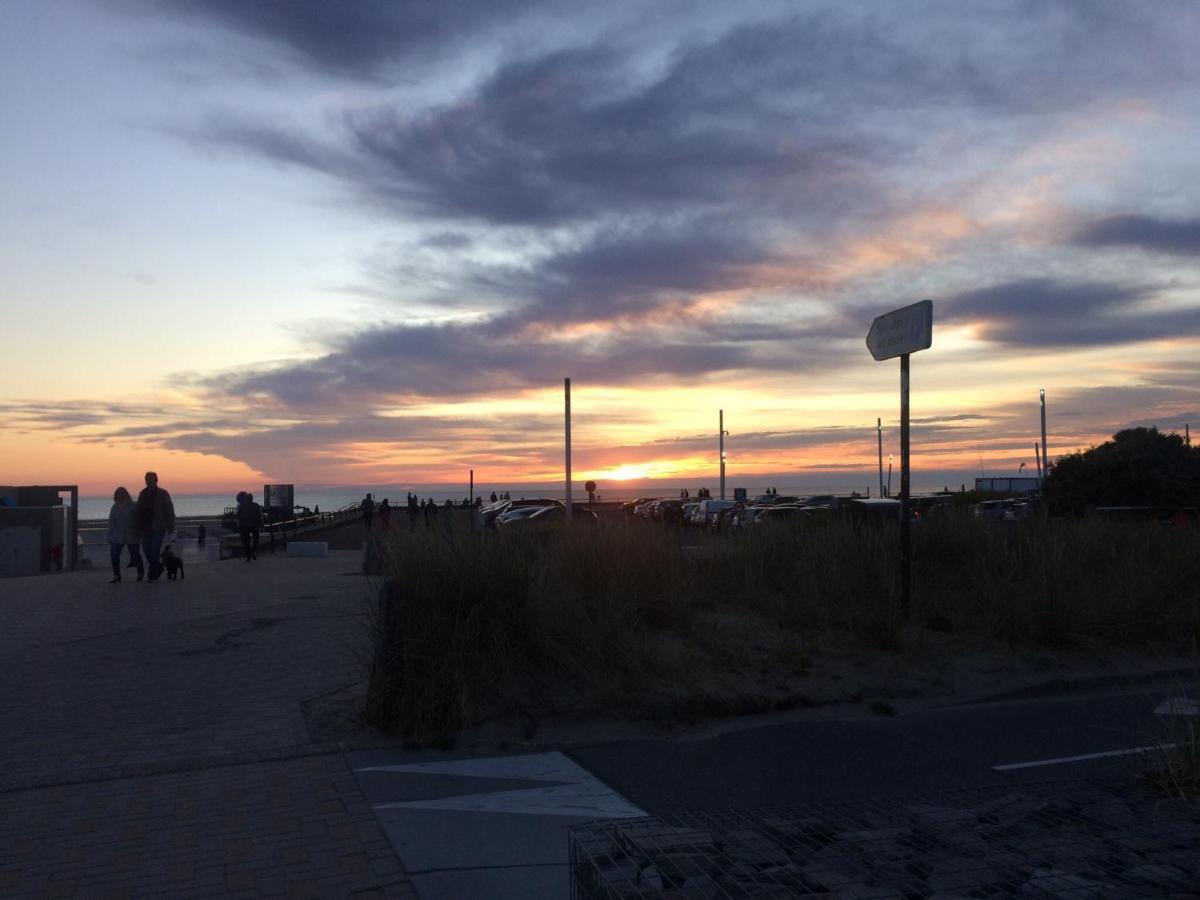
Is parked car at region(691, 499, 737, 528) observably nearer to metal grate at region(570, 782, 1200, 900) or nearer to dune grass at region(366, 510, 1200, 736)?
dune grass at region(366, 510, 1200, 736)

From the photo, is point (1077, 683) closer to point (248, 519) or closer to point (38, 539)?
point (248, 519)

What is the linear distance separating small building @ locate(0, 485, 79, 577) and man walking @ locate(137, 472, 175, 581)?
6.73 meters

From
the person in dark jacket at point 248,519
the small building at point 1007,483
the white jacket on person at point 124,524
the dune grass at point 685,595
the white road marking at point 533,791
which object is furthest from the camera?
the small building at point 1007,483

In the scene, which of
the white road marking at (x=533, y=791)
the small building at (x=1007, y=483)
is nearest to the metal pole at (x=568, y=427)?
the white road marking at (x=533, y=791)

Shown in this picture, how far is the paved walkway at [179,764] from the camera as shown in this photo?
4.91 meters

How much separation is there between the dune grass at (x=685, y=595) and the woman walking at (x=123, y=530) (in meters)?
10.3

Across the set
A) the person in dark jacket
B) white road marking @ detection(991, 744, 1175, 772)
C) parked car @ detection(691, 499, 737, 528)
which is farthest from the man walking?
parked car @ detection(691, 499, 737, 528)

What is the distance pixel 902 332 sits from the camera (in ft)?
35.0

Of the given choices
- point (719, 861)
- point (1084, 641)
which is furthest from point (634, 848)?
point (1084, 641)

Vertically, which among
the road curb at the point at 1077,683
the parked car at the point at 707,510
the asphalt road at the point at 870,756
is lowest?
the asphalt road at the point at 870,756

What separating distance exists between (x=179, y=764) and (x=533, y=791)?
2.33 m

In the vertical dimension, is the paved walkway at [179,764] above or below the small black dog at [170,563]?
below

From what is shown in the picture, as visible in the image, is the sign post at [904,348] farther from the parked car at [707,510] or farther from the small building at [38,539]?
the parked car at [707,510]

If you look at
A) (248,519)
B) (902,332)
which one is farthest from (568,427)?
(902,332)
